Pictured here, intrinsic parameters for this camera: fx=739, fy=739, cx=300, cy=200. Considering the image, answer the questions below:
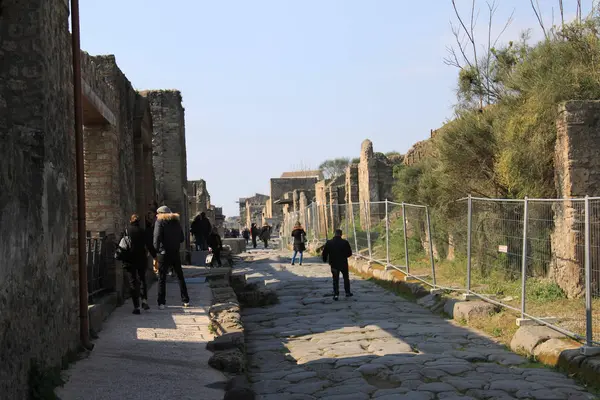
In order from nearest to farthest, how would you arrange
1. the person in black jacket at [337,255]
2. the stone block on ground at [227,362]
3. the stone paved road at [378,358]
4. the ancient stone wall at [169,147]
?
the stone paved road at [378,358] < the stone block on ground at [227,362] < the person in black jacket at [337,255] < the ancient stone wall at [169,147]

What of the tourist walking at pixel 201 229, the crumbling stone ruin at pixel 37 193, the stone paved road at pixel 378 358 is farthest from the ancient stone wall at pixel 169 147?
the crumbling stone ruin at pixel 37 193

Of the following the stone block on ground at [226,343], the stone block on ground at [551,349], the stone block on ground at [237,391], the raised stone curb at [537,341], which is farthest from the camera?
the stone block on ground at [226,343]

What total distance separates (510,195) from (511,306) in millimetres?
3960

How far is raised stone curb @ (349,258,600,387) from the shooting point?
693 cm

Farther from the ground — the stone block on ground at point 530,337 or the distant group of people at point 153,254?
the distant group of people at point 153,254

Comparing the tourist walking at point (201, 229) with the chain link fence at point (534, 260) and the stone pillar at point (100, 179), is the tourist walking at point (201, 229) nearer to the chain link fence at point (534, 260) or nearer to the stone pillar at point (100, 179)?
the chain link fence at point (534, 260)

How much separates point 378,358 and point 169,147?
1789cm

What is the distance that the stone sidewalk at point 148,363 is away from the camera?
6016 millimetres

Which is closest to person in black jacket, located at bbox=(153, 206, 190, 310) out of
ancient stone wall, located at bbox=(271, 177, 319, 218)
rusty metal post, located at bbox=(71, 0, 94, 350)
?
rusty metal post, located at bbox=(71, 0, 94, 350)

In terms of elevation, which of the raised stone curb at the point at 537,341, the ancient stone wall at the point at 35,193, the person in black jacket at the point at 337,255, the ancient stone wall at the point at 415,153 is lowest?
the raised stone curb at the point at 537,341

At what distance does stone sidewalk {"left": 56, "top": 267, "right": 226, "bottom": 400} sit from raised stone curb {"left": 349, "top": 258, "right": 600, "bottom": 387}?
3.35 m

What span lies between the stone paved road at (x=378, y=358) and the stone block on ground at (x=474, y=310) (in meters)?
0.24

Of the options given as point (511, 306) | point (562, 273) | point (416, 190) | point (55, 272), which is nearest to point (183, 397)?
point (55, 272)

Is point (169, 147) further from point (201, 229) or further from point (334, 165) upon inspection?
point (334, 165)
